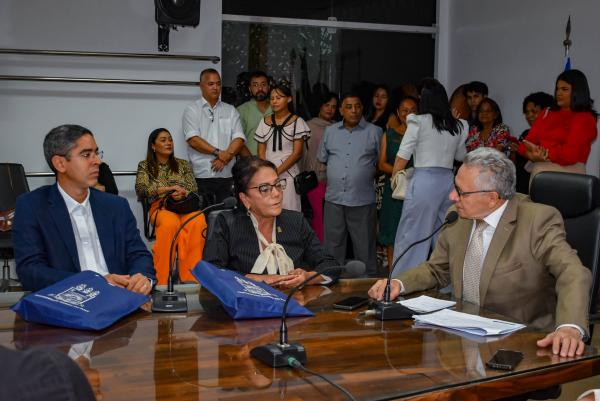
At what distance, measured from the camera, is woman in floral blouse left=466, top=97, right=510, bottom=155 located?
20.2 feet

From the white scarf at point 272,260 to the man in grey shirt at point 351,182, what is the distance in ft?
9.17

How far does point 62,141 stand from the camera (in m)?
3.12

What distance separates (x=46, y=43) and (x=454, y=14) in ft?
13.3

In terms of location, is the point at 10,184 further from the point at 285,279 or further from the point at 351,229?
the point at 285,279

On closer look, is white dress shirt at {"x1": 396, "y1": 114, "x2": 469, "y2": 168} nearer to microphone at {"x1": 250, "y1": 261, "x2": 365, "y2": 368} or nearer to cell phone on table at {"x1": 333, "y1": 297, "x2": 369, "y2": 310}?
cell phone on table at {"x1": 333, "y1": 297, "x2": 369, "y2": 310}

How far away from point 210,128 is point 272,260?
10.8ft

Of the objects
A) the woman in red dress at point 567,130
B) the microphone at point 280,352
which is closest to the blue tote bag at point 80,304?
the microphone at point 280,352

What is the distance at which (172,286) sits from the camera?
2.58 meters

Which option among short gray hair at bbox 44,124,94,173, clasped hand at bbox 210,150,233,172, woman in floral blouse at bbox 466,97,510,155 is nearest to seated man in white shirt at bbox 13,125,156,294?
short gray hair at bbox 44,124,94,173

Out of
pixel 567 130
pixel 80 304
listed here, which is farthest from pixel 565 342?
pixel 567 130

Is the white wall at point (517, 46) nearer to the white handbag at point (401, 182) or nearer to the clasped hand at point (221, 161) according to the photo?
the white handbag at point (401, 182)

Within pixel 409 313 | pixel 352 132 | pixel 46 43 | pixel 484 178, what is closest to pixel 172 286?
pixel 409 313

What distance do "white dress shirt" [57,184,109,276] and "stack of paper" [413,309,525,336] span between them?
1.40 meters

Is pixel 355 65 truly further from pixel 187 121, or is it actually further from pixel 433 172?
pixel 433 172
